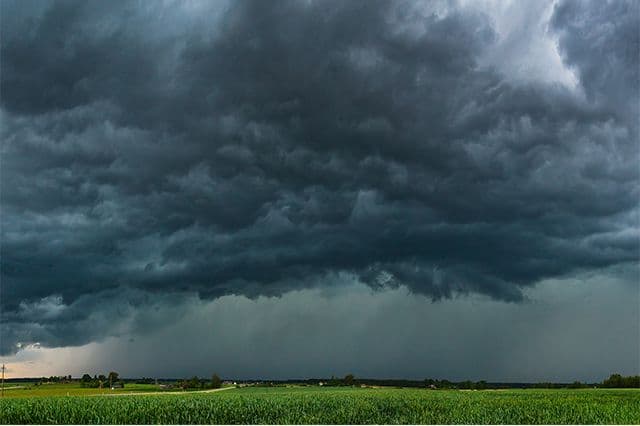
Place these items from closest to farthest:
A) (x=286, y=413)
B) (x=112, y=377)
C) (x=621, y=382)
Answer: (x=286, y=413) → (x=621, y=382) → (x=112, y=377)

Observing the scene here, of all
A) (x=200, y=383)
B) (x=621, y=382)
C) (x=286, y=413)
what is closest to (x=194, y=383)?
(x=200, y=383)

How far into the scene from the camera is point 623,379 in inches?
5773

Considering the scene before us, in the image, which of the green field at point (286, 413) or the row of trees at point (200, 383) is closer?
the green field at point (286, 413)

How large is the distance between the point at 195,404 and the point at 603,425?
26937 millimetres

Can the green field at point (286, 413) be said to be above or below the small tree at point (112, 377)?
above

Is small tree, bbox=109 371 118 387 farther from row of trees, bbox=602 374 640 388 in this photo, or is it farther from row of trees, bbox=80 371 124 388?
row of trees, bbox=602 374 640 388

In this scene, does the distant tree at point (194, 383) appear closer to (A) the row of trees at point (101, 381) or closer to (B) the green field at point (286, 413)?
(A) the row of trees at point (101, 381)

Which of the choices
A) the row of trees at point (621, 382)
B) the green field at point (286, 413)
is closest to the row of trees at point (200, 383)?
the row of trees at point (621, 382)

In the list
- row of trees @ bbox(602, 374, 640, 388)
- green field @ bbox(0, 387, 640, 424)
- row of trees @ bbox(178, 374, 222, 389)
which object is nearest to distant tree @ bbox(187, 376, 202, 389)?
row of trees @ bbox(178, 374, 222, 389)

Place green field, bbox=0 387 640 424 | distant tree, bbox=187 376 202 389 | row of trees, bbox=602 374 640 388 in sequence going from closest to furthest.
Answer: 1. green field, bbox=0 387 640 424
2. row of trees, bbox=602 374 640 388
3. distant tree, bbox=187 376 202 389

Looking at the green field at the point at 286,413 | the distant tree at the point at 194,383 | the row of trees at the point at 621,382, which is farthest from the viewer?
the distant tree at the point at 194,383

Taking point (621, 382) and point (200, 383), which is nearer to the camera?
point (621, 382)

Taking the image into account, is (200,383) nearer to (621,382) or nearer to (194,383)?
(194,383)

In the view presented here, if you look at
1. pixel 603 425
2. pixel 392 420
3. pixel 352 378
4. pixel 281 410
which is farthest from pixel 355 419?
pixel 352 378
